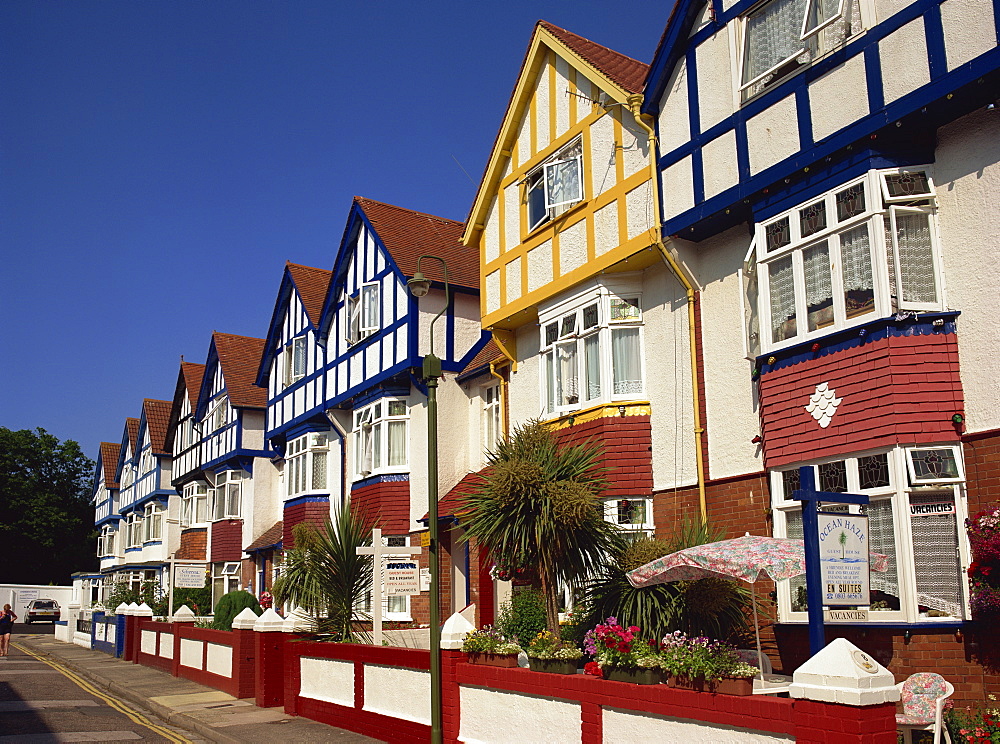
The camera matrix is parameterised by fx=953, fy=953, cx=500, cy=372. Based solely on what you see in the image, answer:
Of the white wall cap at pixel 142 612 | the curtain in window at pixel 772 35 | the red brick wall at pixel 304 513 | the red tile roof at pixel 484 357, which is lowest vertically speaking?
the white wall cap at pixel 142 612

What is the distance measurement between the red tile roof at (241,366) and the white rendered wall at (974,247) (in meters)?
27.6

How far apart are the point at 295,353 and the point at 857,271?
20.9 metres

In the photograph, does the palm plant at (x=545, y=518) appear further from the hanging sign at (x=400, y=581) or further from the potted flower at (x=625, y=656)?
the hanging sign at (x=400, y=581)

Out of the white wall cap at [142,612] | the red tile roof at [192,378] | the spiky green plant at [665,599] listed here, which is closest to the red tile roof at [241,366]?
the red tile roof at [192,378]

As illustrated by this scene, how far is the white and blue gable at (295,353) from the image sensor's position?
89.9 feet

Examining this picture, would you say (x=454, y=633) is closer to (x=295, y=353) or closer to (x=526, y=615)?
(x=526, y=615)

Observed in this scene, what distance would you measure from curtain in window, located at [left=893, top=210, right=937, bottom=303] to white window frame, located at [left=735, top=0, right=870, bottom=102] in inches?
92.2

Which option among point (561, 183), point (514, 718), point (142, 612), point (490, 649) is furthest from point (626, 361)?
point (142, 612)

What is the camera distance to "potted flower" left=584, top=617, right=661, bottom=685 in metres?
8.91

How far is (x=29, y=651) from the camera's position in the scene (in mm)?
36406

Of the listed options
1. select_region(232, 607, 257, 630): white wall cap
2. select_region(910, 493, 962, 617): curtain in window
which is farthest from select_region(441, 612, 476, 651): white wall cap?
select_region(232, 607, 257, 630): white wall cap

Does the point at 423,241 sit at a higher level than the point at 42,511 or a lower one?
higher

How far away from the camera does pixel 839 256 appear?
1127 cm

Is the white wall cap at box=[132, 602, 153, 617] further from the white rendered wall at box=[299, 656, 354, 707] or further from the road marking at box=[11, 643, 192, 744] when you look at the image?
the white rendered wall at box=[299, 656, 354, 707]
